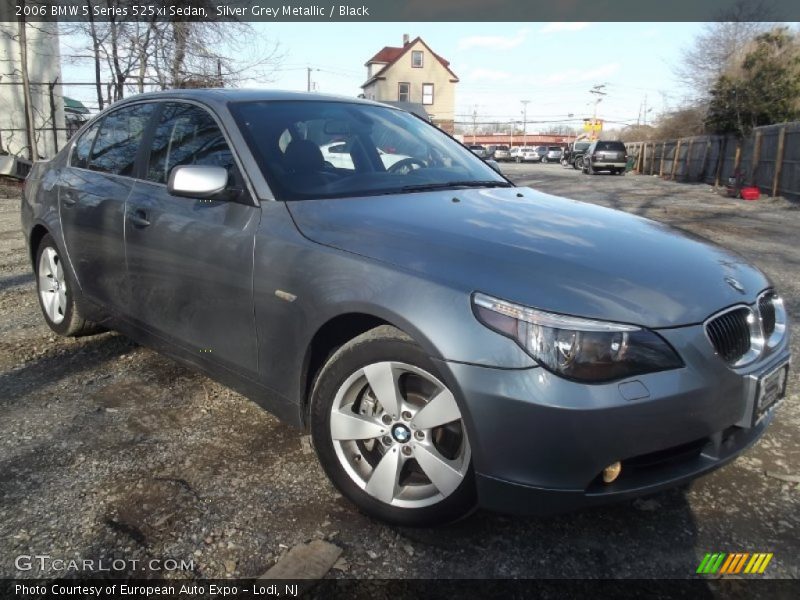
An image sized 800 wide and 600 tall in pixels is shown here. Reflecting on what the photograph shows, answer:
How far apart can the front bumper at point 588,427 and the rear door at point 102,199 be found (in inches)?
93.8

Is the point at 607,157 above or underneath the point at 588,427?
above

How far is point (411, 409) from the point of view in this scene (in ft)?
7.59

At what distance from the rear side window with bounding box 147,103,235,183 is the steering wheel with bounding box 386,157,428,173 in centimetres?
83

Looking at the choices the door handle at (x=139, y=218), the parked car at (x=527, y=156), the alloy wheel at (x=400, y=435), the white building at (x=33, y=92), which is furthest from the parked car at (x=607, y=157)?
the alloy wheel at (x=400, y=435)

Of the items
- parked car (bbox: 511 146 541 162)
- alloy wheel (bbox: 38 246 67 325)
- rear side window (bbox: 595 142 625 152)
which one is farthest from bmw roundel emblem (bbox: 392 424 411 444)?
parked car (bbox: 511 146 541 162)

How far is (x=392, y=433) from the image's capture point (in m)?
2.38

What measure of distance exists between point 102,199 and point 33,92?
16299 millimetres

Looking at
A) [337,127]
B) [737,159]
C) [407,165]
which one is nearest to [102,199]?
[337,127]

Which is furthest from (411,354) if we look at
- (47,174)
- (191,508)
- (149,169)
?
(47,174)

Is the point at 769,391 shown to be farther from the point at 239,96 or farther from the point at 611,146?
the point at 611,146

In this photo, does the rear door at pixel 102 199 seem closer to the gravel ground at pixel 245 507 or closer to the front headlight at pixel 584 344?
the gravel ground at pixel 245 507

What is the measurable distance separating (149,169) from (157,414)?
133 cm

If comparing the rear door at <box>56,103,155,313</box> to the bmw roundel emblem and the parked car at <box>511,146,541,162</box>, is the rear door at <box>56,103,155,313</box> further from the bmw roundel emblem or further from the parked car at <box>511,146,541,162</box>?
the parked car at <box>511,146,541,162</box>

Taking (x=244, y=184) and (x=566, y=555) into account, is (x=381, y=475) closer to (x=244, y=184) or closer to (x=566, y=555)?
(x=566, y=555)
